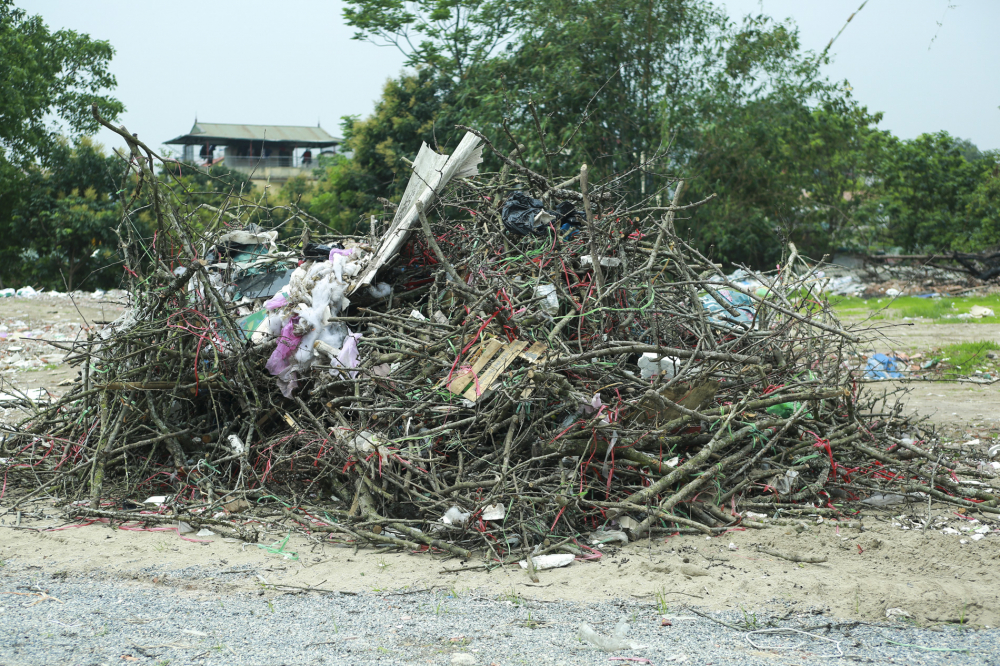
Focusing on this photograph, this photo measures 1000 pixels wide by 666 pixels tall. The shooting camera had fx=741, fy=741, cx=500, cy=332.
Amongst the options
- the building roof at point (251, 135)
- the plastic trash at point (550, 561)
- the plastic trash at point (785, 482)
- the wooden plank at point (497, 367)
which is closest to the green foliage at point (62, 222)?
the wooden plank at point (497, 367)

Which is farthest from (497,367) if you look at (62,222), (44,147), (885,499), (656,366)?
(44,147)

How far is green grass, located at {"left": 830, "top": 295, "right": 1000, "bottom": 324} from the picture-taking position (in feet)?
38.0

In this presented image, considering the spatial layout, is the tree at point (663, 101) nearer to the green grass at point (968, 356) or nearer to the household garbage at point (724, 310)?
the green grass at point (968, 356)

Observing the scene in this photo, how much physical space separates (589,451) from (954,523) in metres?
1.88

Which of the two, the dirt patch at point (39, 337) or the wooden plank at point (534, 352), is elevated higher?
the wooden plank at point (534, 352)

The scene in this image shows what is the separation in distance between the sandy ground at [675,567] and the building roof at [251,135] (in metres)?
46.7

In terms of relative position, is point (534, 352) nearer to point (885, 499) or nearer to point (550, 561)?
point (550, 561)

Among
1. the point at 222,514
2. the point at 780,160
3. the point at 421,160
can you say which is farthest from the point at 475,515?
the point at 780,160

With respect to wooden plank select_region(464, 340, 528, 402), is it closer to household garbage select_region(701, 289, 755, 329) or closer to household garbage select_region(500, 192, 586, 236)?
household garbage select_region(500, 192, 586, 236)

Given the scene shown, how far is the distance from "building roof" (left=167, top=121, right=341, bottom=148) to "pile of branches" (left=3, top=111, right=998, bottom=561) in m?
45.4

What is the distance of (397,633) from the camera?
262 cm

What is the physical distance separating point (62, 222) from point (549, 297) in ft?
64.0

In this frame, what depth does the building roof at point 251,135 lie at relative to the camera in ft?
171

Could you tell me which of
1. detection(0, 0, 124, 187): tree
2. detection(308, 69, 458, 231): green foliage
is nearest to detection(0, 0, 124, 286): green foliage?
detection(0, 0, 124, 187): tree
